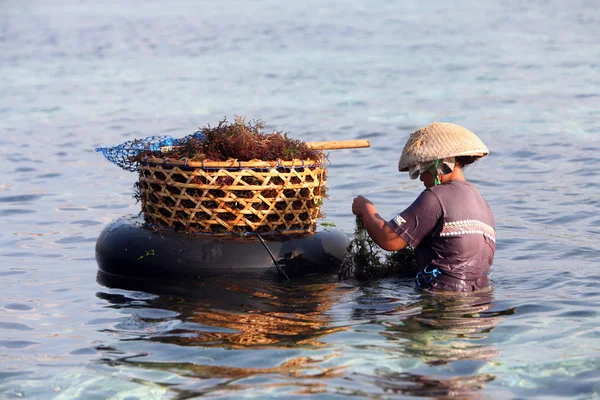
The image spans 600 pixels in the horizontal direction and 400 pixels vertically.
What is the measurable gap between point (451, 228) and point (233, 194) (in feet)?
6.82

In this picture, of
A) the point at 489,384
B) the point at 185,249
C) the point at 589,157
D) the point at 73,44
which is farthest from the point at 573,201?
the point at 73,44

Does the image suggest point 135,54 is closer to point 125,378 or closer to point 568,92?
point 568,92

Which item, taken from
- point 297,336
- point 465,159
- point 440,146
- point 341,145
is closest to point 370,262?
point 341,145

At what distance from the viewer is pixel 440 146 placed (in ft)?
24.9

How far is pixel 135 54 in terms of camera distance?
1443 inches

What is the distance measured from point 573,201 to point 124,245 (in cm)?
690

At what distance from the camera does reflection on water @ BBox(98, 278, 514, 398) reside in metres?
6.21

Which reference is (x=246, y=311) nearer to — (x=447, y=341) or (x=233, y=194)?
(x=233, y=194)

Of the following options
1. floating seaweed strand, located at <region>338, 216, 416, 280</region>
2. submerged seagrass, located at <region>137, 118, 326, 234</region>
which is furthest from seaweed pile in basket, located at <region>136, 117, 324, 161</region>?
floating seaweed strand, located at <region>338, 216, 416, 280</region>

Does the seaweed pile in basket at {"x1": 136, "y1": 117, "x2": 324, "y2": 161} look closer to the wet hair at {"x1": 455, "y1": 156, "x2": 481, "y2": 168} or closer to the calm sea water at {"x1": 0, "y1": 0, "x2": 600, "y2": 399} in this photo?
the calm sea water at {"x1": 0, "y1": 0, "x2": 600, "y2": 399}

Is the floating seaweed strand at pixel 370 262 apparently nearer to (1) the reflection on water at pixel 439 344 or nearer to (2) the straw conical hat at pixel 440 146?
(1) the reflection on water at pixel 439 344

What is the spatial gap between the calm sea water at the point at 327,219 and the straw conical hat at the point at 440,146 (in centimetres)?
123

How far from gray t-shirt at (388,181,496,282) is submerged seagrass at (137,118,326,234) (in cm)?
141

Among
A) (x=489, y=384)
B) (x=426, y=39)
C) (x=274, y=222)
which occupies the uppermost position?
(x=426, y=39)
